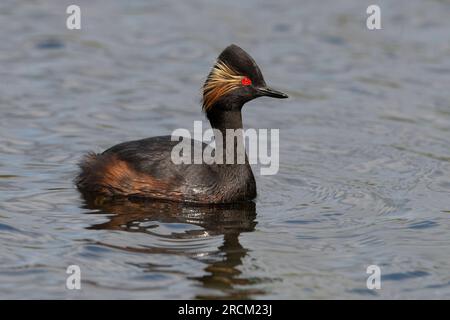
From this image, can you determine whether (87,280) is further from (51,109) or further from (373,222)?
(51,109)

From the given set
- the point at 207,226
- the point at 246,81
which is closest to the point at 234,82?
the point at 246,81

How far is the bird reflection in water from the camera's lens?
8.51 m

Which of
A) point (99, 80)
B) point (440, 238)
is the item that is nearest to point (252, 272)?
point (440, 238)

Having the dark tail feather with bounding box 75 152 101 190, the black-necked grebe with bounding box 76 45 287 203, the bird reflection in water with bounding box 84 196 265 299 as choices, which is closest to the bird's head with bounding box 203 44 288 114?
the black-necked grebe with bounding box 76 45 287 203

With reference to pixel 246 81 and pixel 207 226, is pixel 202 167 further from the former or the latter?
pixel 246 81

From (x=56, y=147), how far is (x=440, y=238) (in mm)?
5095

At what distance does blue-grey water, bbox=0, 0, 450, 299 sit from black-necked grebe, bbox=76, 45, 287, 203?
0.22 metres

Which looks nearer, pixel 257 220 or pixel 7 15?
pixel 257 220

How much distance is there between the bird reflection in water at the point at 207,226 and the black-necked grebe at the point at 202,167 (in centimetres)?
13

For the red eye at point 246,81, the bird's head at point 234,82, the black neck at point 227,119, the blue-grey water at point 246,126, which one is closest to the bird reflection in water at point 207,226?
the blue-grey water at point 246,126

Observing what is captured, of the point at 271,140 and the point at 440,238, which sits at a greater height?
the point at 271,140

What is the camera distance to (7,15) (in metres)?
18.6

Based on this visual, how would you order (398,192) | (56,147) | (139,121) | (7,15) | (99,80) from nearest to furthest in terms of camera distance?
1. (398,192)
2. (56,147)
3. (139,121)
4. (99,80)
5. (7,15)

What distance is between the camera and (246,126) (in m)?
13.8
